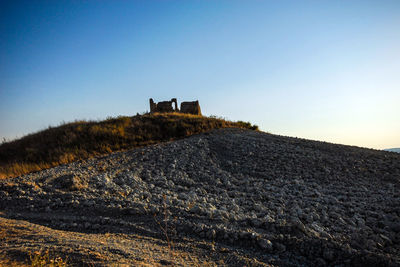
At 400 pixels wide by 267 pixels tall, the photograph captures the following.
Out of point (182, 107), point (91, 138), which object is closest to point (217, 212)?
point (91, 138)

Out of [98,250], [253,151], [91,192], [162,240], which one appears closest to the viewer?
[98,250]

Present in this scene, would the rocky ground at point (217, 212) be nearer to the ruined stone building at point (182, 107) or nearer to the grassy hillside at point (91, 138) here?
the grassy hillside at point (91, 138)

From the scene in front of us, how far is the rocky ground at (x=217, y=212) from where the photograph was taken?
3.37 m

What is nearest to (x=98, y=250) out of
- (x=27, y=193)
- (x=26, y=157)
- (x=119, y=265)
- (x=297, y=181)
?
(x=119, y=265)

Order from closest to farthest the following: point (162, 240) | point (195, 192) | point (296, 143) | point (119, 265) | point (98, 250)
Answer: point (119, 265) → point (98, 250) → point (162, 240) → point (195, 192) → point (296, 143)

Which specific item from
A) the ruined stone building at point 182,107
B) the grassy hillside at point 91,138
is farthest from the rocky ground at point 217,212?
the ruined stone building at point 182,107

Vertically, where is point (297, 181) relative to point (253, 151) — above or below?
below

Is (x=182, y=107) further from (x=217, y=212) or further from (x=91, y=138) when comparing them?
(x=217, y=212)

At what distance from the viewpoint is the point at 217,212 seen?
454 cm

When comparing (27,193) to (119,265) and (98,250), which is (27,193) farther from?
(119,265)

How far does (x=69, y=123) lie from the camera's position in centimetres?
1745

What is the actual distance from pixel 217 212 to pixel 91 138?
37.9ft

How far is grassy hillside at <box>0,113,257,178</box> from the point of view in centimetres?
1189

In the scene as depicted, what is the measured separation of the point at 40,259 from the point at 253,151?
880 cm
